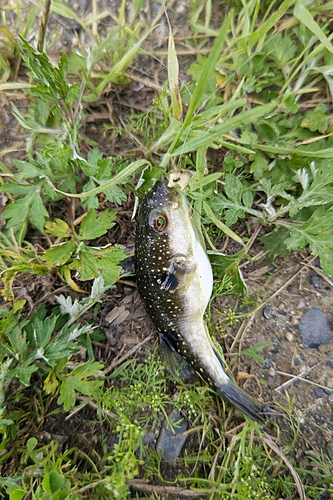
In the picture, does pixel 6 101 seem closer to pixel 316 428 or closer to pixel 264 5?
pixel 264 5

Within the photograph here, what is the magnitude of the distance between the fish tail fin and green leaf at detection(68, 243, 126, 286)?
1.27 meters

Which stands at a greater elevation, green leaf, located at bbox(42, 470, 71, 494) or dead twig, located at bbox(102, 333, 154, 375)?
dead twig, located at bbox(102, 333, 154, 375)

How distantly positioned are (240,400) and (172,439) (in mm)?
714

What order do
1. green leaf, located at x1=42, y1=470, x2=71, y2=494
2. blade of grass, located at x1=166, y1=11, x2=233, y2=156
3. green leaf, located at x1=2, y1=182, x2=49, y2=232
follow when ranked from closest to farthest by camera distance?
1. blade of grass, located at x1=166, y1=11, x2=233, y2=156
2. green leaf, located at x1=42, y1=470, x2=71, y2=494
3. green leaf, located at x1=2, y1=182, x2=49, y2=232

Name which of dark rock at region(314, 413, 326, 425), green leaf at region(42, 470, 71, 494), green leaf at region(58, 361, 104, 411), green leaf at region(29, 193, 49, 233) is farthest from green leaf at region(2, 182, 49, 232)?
dark rock at region(314, 413, 326, 425)

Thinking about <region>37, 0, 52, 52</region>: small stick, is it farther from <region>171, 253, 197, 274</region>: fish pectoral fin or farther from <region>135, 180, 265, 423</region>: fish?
<region>171, 253, 197, 274</region>: fish pectoral fin

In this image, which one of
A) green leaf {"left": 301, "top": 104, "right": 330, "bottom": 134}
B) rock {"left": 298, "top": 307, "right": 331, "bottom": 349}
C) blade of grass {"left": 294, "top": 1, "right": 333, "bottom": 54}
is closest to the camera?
blade of grass {"left": 294, "top": 1, "right": 333, "bottom": 54}

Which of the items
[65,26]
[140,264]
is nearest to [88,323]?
[140,264]

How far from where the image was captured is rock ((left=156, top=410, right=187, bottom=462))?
9.68 feet

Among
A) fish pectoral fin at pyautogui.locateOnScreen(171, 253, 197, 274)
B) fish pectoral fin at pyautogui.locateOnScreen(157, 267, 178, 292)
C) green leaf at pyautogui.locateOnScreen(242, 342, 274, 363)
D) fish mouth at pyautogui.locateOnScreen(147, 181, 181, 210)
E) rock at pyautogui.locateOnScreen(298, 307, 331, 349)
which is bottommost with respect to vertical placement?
green leaf at pyautogui.locateOnScreen(242, 342, 274, 363)

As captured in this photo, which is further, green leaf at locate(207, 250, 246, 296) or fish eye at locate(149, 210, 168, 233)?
green leaf at locate(207, 250, 246, 296)

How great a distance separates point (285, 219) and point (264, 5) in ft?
6.63

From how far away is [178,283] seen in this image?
273cm

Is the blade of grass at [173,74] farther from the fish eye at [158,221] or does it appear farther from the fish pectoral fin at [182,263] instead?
the fish pectoral fin at [182,263]
